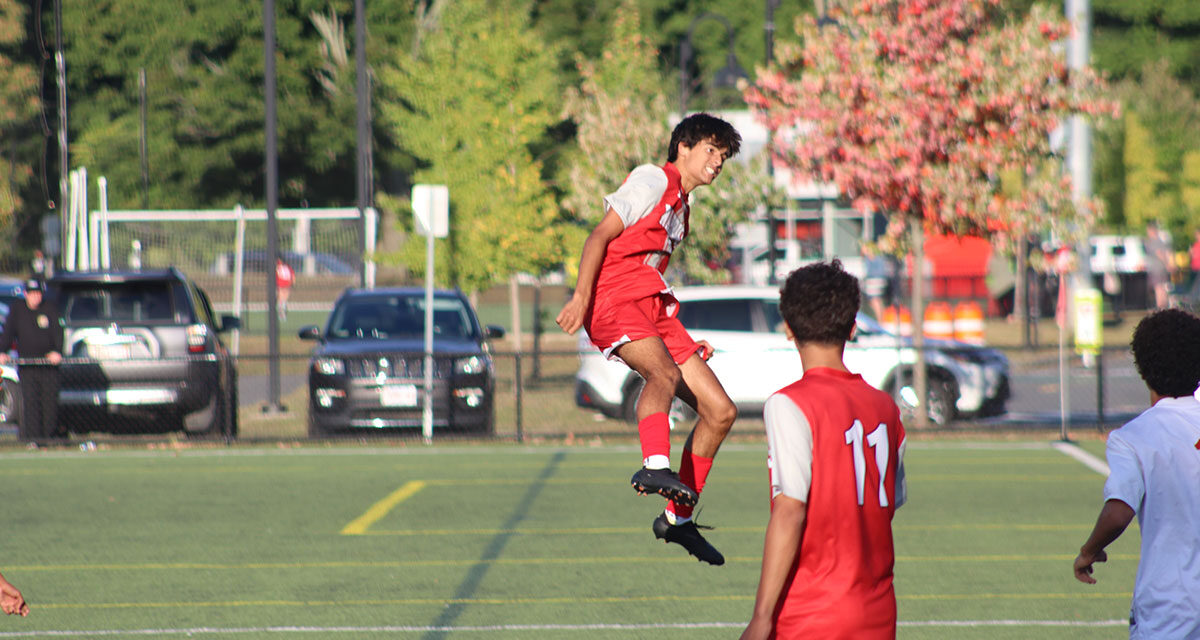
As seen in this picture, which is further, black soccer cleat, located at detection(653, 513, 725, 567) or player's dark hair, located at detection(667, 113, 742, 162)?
player's dark hair, located at detection(667, 113, 742, 162)

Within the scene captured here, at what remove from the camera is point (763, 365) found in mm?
19172

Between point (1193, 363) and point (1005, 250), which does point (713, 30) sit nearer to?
point (1005, 250)

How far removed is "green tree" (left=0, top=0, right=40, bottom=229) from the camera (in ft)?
145

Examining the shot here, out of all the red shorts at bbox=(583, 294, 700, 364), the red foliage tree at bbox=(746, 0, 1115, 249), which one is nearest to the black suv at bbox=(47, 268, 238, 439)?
the red foliage tree at bbox=(746, 0, 1115, 249)

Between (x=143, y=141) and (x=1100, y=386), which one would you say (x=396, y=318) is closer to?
(x=1100, y=386)

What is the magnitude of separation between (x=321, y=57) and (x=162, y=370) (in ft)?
130

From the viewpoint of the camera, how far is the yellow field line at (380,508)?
12375 millimetres

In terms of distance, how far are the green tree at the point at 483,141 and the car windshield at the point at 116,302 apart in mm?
8411

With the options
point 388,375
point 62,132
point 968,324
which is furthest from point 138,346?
point 968,324

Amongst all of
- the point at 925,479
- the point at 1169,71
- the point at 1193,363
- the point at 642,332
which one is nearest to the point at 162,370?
the point at 925,479

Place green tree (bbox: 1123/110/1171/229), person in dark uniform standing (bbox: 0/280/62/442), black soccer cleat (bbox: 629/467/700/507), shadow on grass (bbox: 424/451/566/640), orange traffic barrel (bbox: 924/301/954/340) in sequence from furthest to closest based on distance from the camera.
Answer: green tree (bbox: 1123/110/1171/229), orange traffic barrel (bbox: 924/301/954/340), person in dark uniform standing (bbox: 0/280/62/442), shadow on grass (bbox: 424/451/566/640), black soccer cleat (bbox: 629/467/700/507)

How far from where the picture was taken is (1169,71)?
7444 cm

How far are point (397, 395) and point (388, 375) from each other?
0.96 ft

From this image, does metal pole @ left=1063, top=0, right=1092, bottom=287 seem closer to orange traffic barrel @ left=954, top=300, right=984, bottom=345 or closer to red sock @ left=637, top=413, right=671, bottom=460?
orange traffic barrel @ left=954, top=300, right=984, bottom=345
